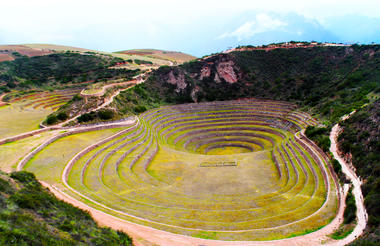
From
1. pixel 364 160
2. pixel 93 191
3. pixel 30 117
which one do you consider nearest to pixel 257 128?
pixel 364 160

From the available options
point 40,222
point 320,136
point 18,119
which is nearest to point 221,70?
point 320,136

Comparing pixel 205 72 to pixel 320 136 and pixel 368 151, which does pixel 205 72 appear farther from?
pixel 368 151

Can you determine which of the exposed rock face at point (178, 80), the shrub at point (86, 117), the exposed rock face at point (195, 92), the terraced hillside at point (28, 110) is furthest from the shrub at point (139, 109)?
the terraced hillside at point (28, 110)

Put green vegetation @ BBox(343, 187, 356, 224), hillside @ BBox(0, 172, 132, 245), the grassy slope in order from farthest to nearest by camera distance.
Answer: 1. green vegetation @ BBox(343, 187, 356, 224)
2. the grassy slope
3. hillside @ BBox(0, 172, 132, 245)

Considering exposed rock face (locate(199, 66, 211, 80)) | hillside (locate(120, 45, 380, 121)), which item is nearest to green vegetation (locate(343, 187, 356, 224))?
hillside (locate(120, 45, 380, 121))

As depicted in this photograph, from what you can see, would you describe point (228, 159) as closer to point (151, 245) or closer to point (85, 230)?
point (151, 245)

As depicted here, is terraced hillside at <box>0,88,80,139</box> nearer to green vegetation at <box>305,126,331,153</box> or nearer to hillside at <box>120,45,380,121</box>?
hillside at <box>120,45,380,121</box>

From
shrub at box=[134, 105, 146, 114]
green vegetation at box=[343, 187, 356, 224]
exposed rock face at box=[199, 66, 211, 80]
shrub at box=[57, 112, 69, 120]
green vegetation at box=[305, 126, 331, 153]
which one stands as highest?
exposed rock face at box=[199, 66, 211, 80]
